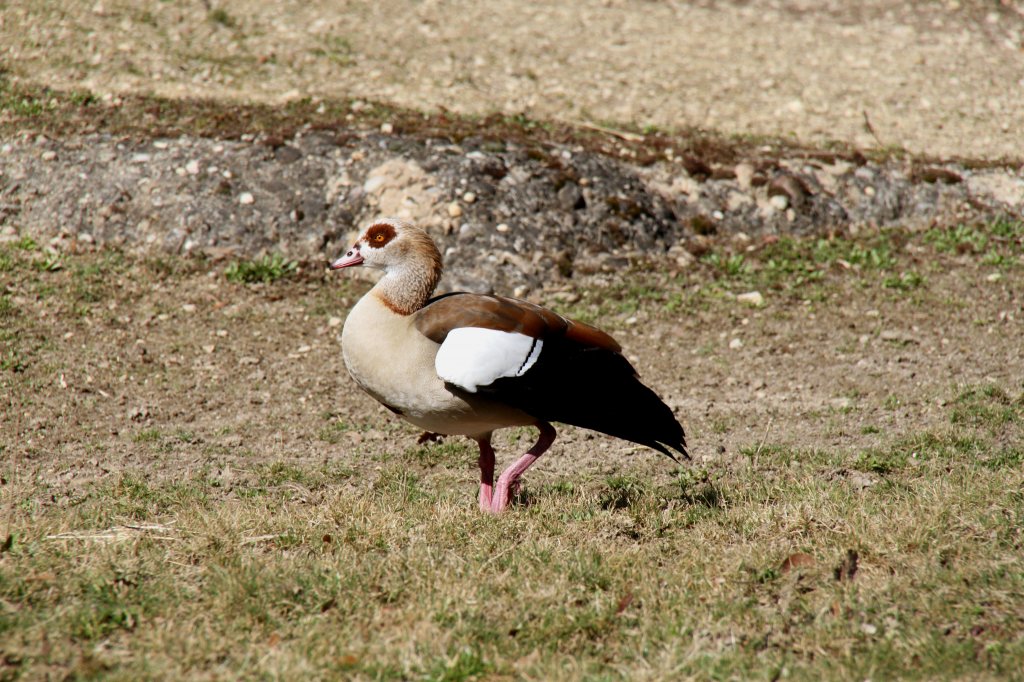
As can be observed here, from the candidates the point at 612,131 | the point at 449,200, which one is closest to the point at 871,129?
the point at 612,131

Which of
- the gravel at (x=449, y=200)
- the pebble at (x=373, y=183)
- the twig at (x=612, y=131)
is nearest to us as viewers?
the gravel at (x=449, y=200)

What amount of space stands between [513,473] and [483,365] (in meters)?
0.68

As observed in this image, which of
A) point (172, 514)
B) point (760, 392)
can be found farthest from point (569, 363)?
point (760, 392)

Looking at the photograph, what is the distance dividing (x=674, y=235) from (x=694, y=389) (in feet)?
7.97

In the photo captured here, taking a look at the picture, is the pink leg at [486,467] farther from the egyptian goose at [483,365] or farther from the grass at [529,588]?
the grass at [529,588]

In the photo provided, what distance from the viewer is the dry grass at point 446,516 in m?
3.65

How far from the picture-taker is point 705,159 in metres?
9.82

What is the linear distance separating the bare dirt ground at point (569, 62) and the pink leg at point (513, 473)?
597 cm

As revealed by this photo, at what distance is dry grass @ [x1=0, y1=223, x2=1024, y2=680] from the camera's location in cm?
365

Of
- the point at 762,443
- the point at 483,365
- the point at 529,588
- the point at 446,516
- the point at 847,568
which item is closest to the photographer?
the point at 529,588

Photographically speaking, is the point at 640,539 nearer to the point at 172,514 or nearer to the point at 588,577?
the point at 588,577

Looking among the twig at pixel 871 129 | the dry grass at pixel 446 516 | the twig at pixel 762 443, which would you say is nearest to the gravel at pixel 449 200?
the dry grass at pixel 446 516

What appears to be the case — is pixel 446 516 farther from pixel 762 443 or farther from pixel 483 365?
pixel 762 443

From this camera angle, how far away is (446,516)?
4.73 m
